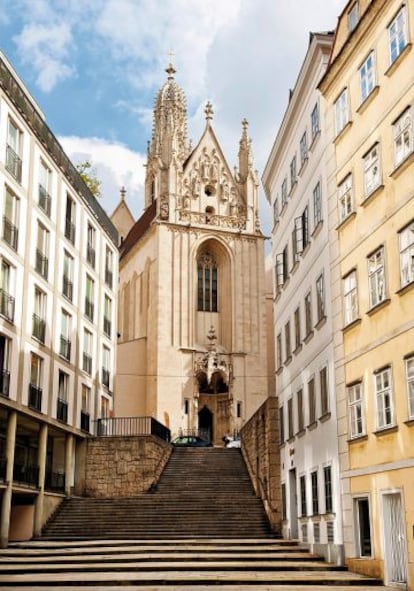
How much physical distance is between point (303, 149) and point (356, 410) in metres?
10.0

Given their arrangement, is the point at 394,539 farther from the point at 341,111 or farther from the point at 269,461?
the point at 269,461

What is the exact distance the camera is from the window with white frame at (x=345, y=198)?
20.0 m

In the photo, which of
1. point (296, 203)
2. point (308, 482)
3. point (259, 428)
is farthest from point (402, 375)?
point (259, 428)

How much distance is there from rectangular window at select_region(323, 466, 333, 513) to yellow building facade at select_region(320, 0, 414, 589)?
1.41m

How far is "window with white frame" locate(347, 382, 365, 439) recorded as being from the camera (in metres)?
18.4

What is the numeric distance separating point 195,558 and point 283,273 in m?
11.1

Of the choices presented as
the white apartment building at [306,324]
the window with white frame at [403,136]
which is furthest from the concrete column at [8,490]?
the window with white frame at [403,136]

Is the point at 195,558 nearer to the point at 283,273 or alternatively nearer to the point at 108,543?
the point at 108,543

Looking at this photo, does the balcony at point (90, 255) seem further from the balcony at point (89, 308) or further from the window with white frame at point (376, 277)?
the window with white frame at point (376, 277)

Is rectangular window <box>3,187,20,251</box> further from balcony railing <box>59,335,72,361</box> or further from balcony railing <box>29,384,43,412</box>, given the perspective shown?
balcony railing <box>59,335,72,361</box>

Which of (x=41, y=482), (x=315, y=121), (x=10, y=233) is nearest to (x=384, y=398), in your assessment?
(x=315, y=121)

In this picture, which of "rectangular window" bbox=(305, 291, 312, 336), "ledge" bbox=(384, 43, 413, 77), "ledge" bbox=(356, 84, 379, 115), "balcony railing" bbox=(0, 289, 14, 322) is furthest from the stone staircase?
"ledge" bbox=(384, 43, 413, 77)

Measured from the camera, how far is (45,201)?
31.8 meters

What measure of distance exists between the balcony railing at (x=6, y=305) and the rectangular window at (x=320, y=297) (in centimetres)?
1060
